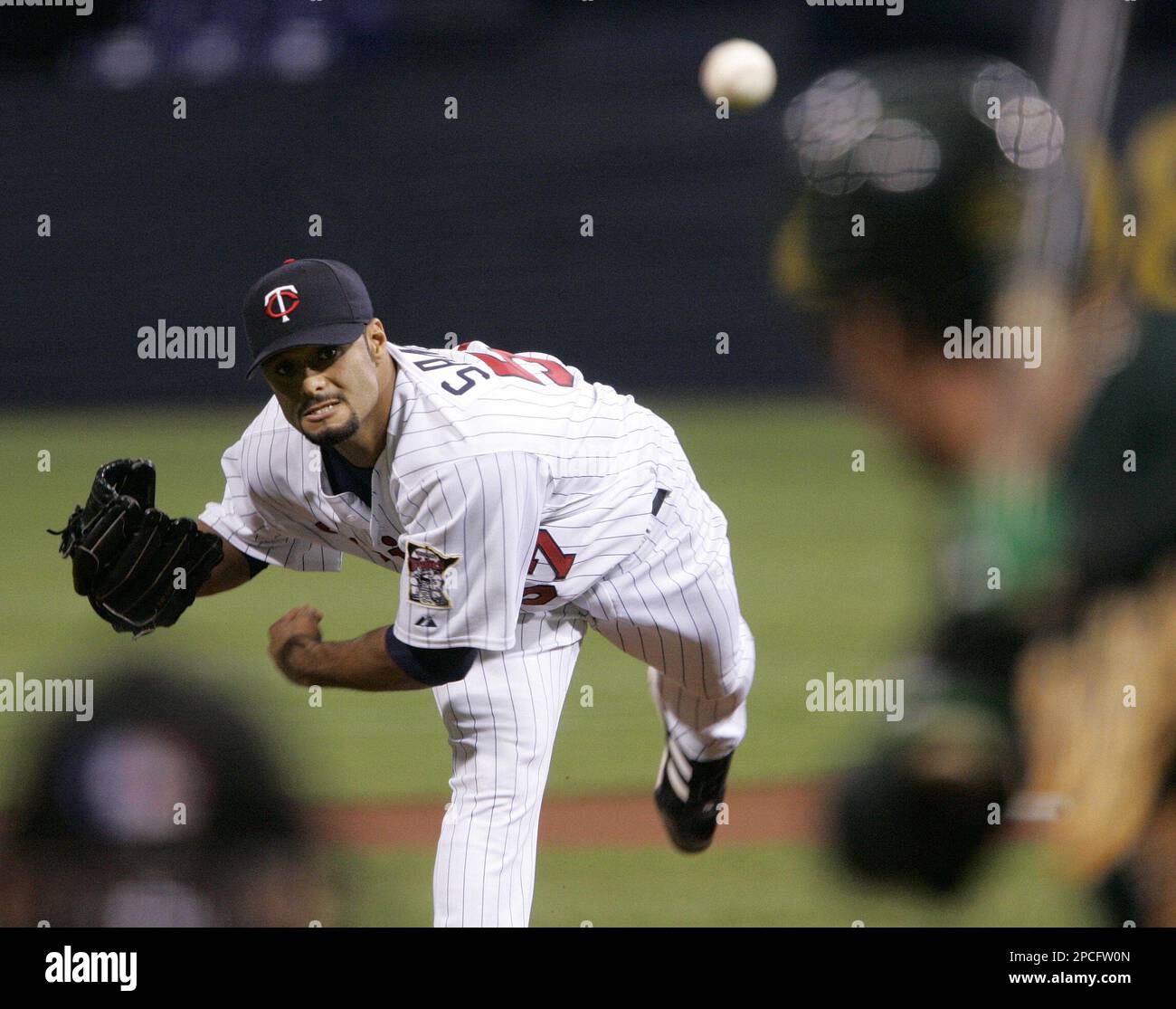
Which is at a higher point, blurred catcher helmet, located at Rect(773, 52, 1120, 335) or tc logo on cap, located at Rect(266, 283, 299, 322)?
blurred catcher helmet, located at Rect(773, 52, 1120, 335)

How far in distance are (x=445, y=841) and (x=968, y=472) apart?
259 centimetres

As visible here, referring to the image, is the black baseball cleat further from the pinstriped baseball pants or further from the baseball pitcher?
the baseball pitcher

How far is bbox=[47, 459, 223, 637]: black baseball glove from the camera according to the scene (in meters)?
2.58

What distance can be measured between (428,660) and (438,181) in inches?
205

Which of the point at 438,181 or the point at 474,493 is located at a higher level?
the point at 438,181

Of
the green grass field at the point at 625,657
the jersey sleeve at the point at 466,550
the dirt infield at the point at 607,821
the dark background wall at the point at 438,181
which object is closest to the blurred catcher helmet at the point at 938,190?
the green grass field at the point at 625,657

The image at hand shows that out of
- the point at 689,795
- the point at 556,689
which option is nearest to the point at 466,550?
the point at 556,689

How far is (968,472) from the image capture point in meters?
4.55

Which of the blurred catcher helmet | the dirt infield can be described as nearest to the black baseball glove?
the dirt infield

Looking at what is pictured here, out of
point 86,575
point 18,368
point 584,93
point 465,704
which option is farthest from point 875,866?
point 18,368

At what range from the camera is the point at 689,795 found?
121 inches

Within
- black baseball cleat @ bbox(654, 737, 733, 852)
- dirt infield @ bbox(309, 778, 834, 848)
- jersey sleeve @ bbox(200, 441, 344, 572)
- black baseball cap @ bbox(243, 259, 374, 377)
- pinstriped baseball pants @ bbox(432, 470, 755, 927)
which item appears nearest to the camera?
black baseball cap @ bbox(243, 259, 374, 377)

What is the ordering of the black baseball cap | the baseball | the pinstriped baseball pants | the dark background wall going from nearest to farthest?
the black baseball cap → the pinstriped baseball pants → the baseball → the dark background wall

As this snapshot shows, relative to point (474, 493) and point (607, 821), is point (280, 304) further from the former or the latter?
point (607, 821)
